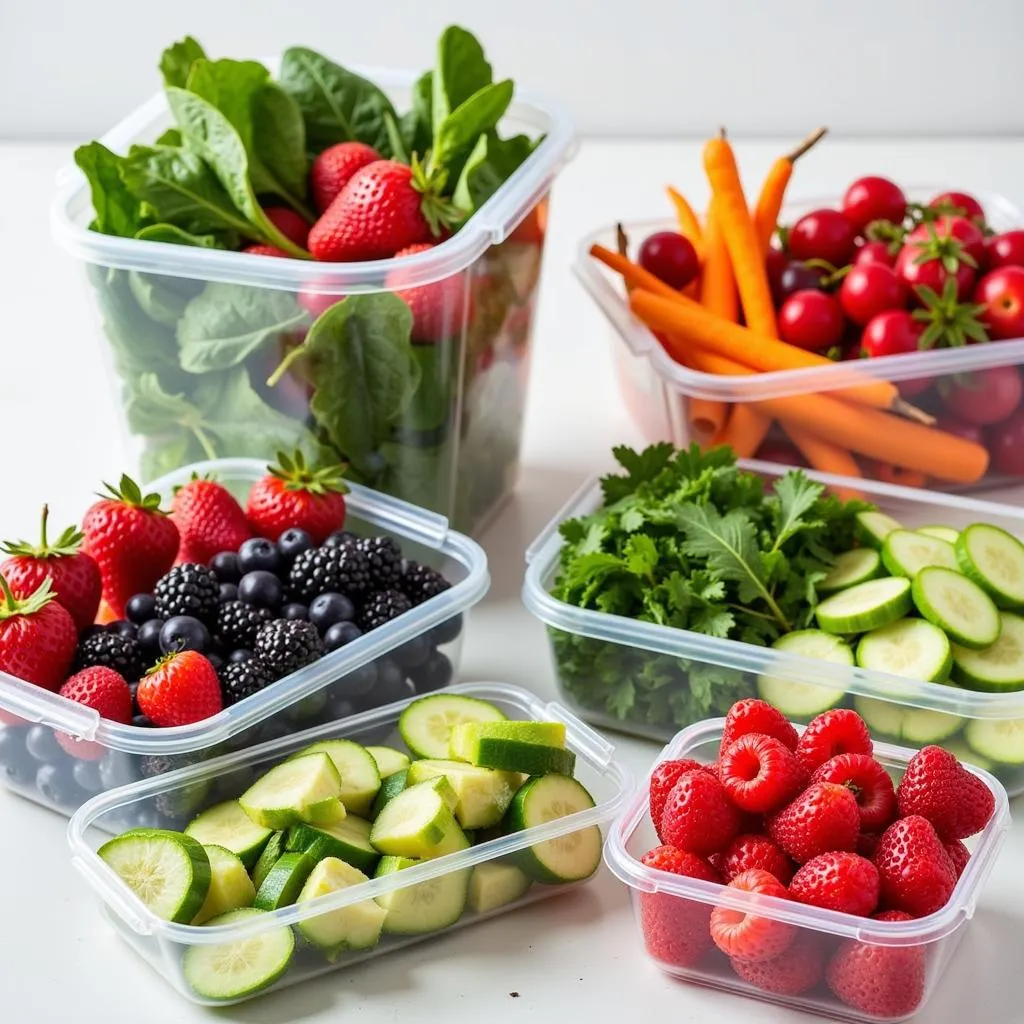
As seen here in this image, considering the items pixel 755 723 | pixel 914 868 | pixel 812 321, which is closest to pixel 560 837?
pixel 755 723

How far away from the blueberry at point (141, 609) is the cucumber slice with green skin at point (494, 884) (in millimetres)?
386

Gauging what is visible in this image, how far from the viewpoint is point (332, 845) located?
1.26m

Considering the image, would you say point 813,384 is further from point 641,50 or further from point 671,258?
point 641,50

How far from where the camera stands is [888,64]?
9.25ft

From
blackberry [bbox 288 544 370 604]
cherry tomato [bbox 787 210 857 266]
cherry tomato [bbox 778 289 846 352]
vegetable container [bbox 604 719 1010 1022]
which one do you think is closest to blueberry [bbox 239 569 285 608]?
blackberry [bbox 288 544 370 604]

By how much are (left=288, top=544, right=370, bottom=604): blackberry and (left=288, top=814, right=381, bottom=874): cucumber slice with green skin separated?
0.88ft

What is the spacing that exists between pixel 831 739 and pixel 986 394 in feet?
2.24

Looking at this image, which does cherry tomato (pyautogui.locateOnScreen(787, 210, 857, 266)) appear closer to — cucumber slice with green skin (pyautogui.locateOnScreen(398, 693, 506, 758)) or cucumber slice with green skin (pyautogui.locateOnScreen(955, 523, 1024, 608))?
cucumber slice with green skin (pyautogui.locateOnScreen(955, 523, 1024, 608))

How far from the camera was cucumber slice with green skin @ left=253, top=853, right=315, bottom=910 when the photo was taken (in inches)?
48.5

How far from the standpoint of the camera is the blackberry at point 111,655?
1417 mm

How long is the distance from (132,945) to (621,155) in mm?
1815

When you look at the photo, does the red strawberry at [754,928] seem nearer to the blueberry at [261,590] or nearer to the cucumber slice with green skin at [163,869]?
the cucumber slice with green skin at [163,869]

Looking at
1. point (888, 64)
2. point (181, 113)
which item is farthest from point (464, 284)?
point (888, 64)

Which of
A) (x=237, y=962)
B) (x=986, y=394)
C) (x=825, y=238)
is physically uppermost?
(x=825, y=238)
